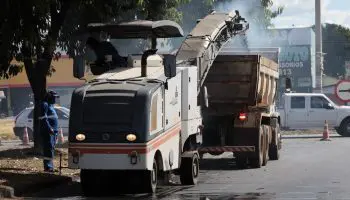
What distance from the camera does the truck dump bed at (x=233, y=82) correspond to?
18.5 m

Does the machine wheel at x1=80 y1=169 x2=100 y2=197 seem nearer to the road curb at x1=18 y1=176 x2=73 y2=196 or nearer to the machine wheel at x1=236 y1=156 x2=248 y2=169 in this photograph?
the road curb at x1=18 y1=176 x2=73 y2=196

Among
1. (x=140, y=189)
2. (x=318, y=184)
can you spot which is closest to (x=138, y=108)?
(x=140, y=189)

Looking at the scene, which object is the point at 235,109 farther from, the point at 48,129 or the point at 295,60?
the point at 295,60

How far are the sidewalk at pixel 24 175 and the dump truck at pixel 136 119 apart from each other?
4.03 ft

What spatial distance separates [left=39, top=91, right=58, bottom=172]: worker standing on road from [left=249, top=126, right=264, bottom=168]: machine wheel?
5.20 meters

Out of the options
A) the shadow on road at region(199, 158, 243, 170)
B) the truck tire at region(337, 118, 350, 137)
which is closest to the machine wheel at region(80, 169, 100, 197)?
the shadow on road at region(199, 158, 243, 170)

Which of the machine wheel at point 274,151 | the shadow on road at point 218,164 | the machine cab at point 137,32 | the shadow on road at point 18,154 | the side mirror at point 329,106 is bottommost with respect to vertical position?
the shadow on road at point 218,164

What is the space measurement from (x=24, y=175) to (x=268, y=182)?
4947mm

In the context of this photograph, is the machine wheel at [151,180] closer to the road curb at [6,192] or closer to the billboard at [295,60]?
the road curb at [6,192]

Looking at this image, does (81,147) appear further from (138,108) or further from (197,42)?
(197,42)

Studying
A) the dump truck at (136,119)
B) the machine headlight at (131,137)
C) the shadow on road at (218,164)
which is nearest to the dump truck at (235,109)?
the shadow on road at (218,164)

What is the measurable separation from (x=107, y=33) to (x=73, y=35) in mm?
4809

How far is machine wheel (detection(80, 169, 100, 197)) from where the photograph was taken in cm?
1305

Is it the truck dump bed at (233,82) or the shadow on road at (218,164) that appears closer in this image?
the truck dump bed at (233,82)
